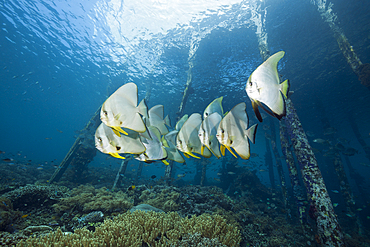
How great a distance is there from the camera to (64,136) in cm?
11831

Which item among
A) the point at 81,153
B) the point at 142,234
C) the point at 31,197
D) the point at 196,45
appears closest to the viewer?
the point at 142,234

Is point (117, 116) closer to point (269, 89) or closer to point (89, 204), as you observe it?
point (269, 89)

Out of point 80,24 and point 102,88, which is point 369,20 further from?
point 102,88

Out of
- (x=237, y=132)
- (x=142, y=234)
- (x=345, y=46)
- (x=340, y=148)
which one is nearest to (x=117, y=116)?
(x=237, y=132)

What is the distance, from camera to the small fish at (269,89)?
1365 mm

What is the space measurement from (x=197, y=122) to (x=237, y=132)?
688mm

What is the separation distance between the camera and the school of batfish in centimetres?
141

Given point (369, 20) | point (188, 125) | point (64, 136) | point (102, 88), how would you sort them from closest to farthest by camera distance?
1. point (188, 125)
2. point (369, 20)
3. point (102, 88)
4. point (64, 136)

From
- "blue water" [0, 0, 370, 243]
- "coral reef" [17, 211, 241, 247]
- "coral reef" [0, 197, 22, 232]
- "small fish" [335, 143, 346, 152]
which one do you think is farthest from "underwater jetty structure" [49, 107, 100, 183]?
"small fish" [335, 143, 346, 152]

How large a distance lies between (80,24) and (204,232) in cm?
2092

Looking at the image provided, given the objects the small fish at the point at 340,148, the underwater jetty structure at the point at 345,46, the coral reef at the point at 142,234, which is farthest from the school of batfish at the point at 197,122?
the small fish at the point at 340,148

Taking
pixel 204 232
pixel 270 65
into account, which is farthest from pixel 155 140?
pixel 204 232

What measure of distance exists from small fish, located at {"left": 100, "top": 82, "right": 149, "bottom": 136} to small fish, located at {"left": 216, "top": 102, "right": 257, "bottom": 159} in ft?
3.08

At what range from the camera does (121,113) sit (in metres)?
Result: 1.68
